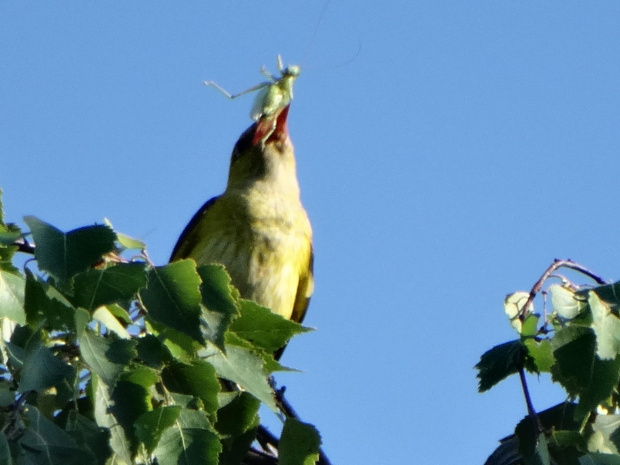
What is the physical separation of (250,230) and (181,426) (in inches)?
132

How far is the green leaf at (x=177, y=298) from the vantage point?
7.40ft

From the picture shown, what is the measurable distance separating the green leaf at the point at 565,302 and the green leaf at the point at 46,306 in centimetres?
128

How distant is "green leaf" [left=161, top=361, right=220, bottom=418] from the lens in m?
2.39

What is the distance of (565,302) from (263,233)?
9.88 ft

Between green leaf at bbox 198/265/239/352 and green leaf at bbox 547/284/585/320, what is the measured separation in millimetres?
915

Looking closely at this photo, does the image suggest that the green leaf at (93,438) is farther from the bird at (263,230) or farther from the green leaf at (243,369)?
Answer: the bird at (263,230)

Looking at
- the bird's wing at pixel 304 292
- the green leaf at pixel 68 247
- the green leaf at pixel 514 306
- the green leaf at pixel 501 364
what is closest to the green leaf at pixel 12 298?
the green leaf at pixel 68 247

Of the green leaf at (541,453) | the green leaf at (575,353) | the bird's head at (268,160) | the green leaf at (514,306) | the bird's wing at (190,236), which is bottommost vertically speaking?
the green leaf at (541,453)

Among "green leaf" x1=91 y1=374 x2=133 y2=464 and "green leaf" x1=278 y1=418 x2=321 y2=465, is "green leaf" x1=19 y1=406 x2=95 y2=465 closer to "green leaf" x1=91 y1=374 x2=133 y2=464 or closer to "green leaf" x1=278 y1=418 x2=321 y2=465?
"green leaf" x1=91 y1=374 x2=133 y2=464

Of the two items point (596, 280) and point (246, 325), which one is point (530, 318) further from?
point (246, 325)

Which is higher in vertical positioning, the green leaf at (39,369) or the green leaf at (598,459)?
the green leaf at (39,369)

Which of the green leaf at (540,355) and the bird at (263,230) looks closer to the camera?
the green leaf at (540,355)

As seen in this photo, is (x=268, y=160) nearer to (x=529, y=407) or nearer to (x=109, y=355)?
(x=529, y=407)

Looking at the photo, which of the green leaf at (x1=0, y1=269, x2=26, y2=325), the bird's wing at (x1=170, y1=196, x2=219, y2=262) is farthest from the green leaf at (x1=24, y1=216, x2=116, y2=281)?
the bird's wing at (x1=170, y1=196, x2=219, y2=262)
